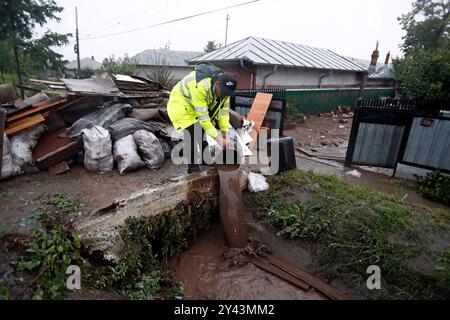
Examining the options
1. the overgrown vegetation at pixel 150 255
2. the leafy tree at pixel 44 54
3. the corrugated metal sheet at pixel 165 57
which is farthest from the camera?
the corrugated metal sheet at pixel 165 57

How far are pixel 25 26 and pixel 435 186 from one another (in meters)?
16.1

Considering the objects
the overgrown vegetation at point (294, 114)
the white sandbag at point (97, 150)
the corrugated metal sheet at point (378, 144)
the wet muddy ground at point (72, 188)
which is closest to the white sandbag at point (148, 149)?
the wet muddy ground at point (72, 188)

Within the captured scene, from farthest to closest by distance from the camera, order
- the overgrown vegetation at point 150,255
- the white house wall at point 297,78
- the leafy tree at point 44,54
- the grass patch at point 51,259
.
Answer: the leafy tree at point 44,54 → the white house wall at point 297,78 → the overgrown vegetation at point 150,255 → the grass patch at point 51,259

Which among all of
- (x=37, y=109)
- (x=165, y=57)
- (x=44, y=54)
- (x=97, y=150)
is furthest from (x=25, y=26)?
(x=165, y=57)

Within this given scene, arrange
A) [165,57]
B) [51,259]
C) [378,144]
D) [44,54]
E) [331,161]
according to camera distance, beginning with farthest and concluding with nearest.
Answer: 1. [165,57]
2. [44,54]
3. [331,161]
4. [378,144]
5. [51,259]

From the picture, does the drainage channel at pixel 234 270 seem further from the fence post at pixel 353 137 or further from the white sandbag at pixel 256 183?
the fence post at pixel 353 137

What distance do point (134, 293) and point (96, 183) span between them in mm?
1719

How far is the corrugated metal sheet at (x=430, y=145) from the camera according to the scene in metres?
4.60

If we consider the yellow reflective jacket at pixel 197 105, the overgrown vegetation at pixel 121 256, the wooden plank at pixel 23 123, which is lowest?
the overgrown vegetation at pixel 121 256

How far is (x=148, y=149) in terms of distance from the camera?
4.06 metres

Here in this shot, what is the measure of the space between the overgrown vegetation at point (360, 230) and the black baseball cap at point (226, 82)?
180cm

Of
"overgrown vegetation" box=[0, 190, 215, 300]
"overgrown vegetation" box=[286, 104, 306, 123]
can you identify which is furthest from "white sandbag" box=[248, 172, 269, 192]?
"overgrown vegetation" box=[286, 104, 306, 123]

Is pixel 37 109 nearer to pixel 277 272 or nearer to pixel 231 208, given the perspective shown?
pixel 231 208
